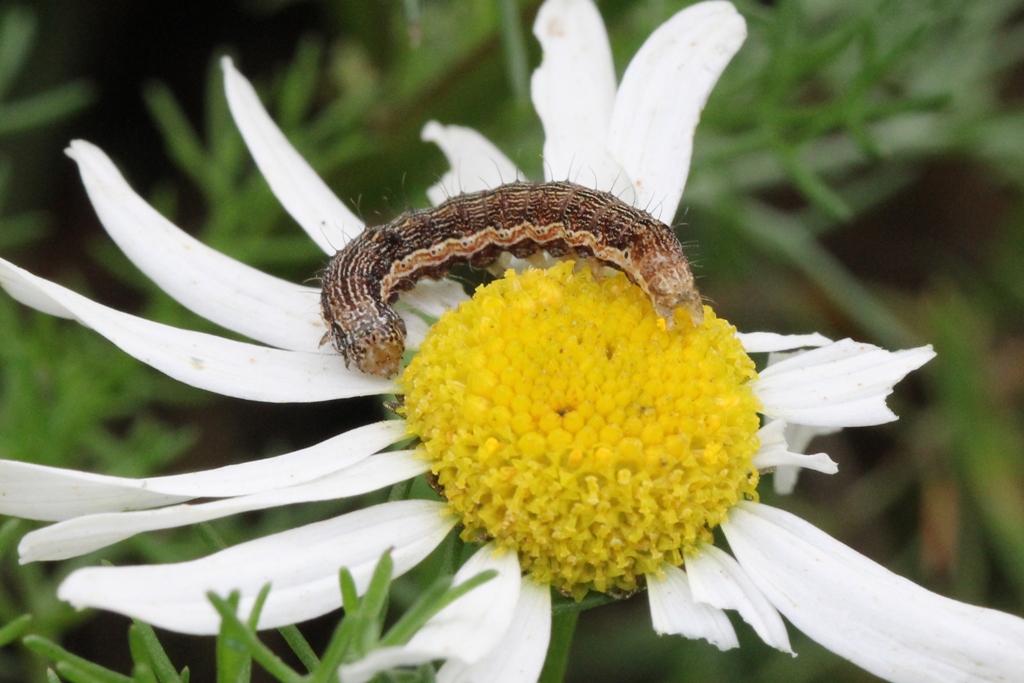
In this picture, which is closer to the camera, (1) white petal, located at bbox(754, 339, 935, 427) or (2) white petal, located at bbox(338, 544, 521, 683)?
(2) white petal, located at bbox(338, 544, 521, 683)

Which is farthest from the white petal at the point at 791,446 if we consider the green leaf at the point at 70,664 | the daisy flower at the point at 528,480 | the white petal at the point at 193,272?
the green leaf at the point at 70,664

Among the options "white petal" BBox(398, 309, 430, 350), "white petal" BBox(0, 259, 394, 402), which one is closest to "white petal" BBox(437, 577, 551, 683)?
"white petal" BBox(0, 259, 394, 402)

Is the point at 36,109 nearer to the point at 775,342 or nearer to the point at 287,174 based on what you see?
the point at 287,174

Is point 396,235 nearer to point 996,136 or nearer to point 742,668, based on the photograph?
point 742,668

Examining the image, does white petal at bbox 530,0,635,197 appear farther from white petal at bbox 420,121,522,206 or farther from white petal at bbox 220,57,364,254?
white petal at bbox 220,57,364,254

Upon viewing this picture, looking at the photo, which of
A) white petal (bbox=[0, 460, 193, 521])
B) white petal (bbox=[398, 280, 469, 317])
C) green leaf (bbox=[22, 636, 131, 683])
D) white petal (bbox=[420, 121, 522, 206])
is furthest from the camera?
white petal (bbox=[420, 121, 522, 206])

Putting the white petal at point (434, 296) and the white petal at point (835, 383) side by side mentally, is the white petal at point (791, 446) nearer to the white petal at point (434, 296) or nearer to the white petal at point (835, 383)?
the white petal at point (835, 383)

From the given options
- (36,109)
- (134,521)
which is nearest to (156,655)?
(134,521)
